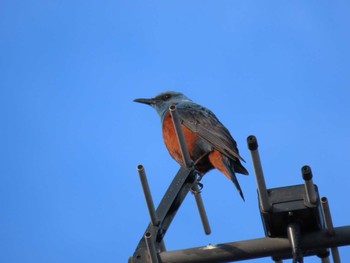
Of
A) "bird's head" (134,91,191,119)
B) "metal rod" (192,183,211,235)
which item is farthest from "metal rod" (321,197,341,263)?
"bird's head" (134,91,191,119)

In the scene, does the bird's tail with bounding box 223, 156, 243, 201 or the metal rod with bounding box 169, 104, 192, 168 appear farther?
the bird's tail with bounding box 223, 156, 243, 201

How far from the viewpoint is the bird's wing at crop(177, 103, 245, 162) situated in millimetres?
6369

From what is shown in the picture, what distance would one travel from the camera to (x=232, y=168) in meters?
6.25

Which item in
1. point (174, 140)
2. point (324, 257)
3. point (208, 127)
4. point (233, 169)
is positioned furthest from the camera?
point (208, 127)

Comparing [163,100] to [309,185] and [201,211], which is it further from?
[309,185]

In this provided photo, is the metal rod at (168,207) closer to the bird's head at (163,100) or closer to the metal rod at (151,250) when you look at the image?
the metal rod at (151,250)

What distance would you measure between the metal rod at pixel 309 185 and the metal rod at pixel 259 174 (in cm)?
20

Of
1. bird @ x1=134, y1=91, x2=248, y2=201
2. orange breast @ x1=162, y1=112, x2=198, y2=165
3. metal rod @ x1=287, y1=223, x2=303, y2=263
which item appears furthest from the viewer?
orange breast @ x1=162, y1=112, x2=198, y2=165

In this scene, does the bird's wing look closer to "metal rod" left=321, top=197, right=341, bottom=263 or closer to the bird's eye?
the bird's eye

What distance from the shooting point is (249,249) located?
120 inches

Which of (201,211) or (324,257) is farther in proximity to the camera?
(201,211)

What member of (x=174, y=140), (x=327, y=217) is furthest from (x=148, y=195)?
(x=174, y=140)

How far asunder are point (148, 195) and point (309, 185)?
84 cm

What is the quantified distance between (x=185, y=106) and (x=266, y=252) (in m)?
4.62
